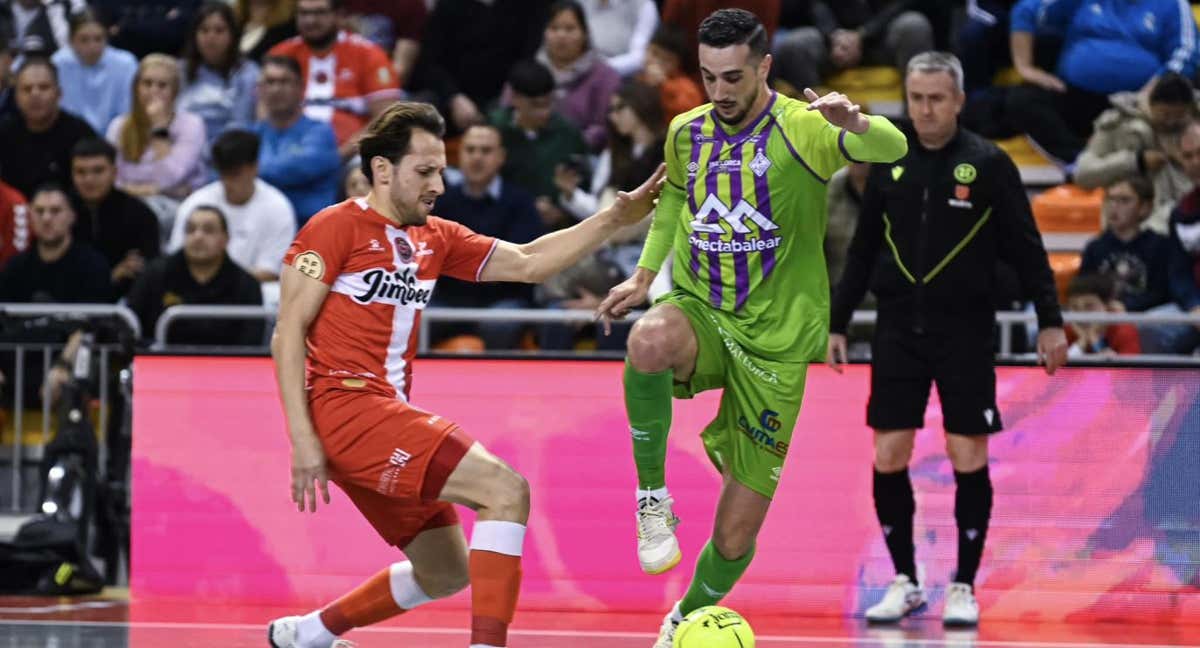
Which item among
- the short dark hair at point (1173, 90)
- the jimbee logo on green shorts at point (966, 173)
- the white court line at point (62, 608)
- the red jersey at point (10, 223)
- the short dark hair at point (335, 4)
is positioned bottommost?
the white court line at point (62, 608)

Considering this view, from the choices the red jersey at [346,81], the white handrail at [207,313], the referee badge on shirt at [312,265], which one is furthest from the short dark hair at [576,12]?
the referee badge on shirt at [312,265]

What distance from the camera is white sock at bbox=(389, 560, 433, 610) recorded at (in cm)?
723

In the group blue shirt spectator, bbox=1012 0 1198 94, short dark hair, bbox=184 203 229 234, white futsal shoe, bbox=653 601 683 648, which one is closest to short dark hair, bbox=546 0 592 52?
short dark hair, bbox=184 203 229 234

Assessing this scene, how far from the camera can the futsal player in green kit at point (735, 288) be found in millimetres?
7066

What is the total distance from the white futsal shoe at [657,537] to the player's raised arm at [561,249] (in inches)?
38.9

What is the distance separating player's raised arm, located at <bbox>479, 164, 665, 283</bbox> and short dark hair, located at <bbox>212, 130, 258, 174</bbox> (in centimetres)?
483

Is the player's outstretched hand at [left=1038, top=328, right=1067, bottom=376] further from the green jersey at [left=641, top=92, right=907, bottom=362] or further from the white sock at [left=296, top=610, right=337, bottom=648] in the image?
the white sock at [left=296, top=610, right=337, bottom=648]

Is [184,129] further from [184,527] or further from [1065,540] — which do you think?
[1065,540]

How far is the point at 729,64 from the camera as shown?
694 centimetres

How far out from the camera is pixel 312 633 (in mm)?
7379

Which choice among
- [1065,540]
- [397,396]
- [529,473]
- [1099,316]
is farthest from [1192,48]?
[397,396]

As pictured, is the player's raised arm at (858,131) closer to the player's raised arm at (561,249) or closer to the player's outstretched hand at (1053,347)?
the player's raised arm at (561,249)

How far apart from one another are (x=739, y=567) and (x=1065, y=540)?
102 inches

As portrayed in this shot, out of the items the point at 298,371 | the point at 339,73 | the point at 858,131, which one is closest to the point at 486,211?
the point at 339,73
